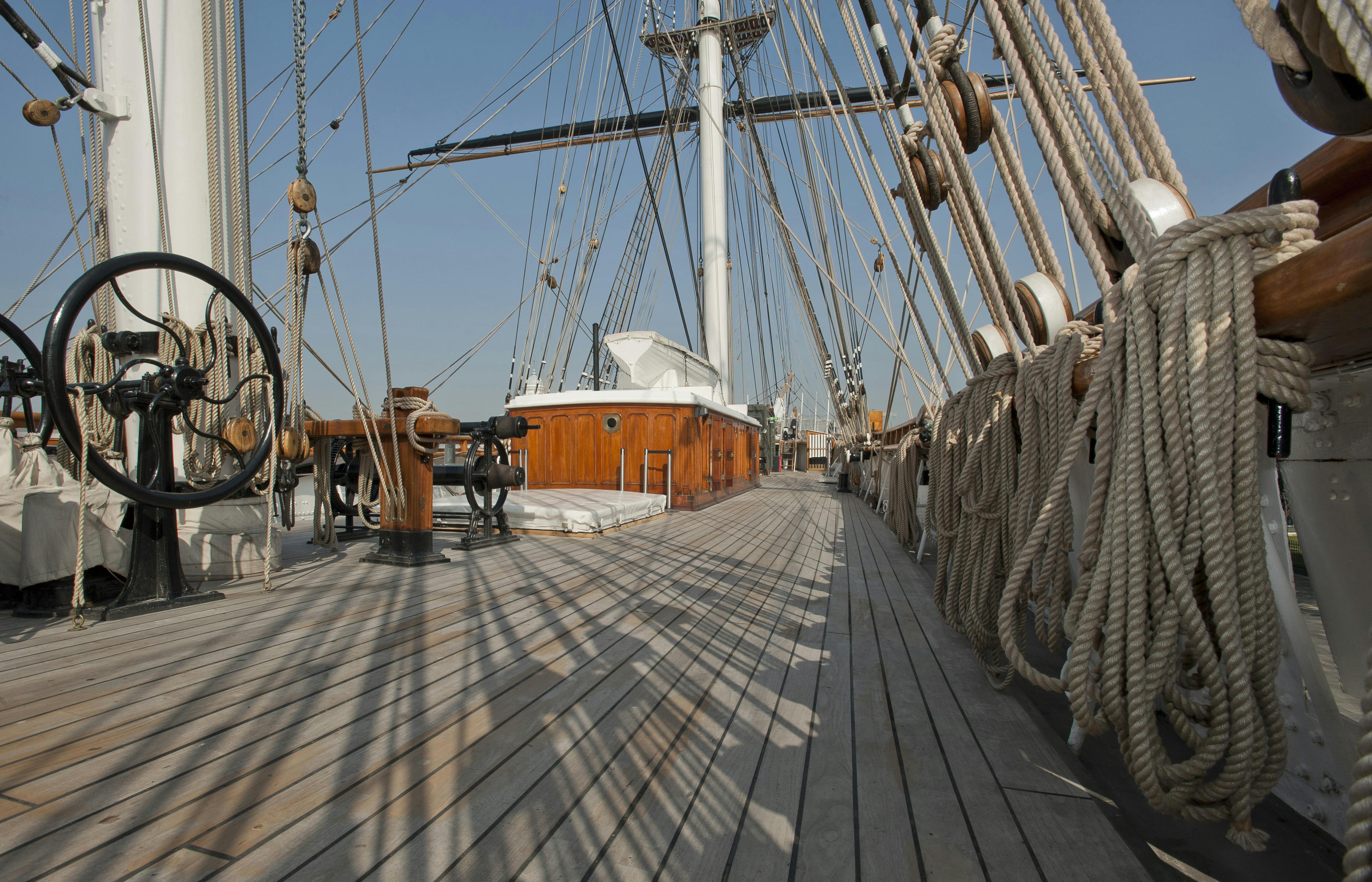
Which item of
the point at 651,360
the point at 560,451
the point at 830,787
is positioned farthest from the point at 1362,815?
the point at 651,360

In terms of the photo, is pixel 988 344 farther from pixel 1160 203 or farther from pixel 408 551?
pixel 408 551

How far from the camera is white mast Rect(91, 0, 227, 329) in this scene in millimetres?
3320

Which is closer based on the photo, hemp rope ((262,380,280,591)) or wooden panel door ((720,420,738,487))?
hemp rope ((262,380,280,591))

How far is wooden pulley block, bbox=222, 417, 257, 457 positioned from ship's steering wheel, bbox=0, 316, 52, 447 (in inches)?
24.4

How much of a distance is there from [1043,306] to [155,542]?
3.37 metres

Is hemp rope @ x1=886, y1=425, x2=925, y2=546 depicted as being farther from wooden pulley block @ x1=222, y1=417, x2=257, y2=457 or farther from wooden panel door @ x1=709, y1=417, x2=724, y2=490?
wooden pulley block @ x1=222, y1=417, x2=257, y2=457

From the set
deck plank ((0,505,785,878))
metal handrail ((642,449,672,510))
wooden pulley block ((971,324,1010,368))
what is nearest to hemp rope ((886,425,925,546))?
wooden pulley block ((971,324,1010,368))

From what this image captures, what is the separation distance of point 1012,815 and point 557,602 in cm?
209

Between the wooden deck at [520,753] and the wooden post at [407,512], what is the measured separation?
3.75 ft

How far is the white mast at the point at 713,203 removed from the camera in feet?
36.4

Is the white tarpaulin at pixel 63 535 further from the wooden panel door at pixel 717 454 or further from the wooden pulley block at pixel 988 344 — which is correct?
the wooden panel door at pixel 717 454

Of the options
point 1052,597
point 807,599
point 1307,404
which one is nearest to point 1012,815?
point 1052,597

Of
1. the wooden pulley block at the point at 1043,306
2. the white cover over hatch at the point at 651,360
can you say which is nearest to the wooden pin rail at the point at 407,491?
the wooden pulley block at the point at 1043,306

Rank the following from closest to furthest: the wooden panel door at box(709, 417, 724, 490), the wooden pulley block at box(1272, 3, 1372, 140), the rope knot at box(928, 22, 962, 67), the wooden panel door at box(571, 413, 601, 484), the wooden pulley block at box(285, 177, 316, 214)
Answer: the wooden pulley block at box(1272, 3, 1372, 140) < the rope knot at box(928, 22, 962, 67) < the wooden pulley block at box(285, 177, 316, 214) < the wooden panel door at box(571, 413, 601, 484) < the wooden panel door at box(709, 417, 724, 490)
